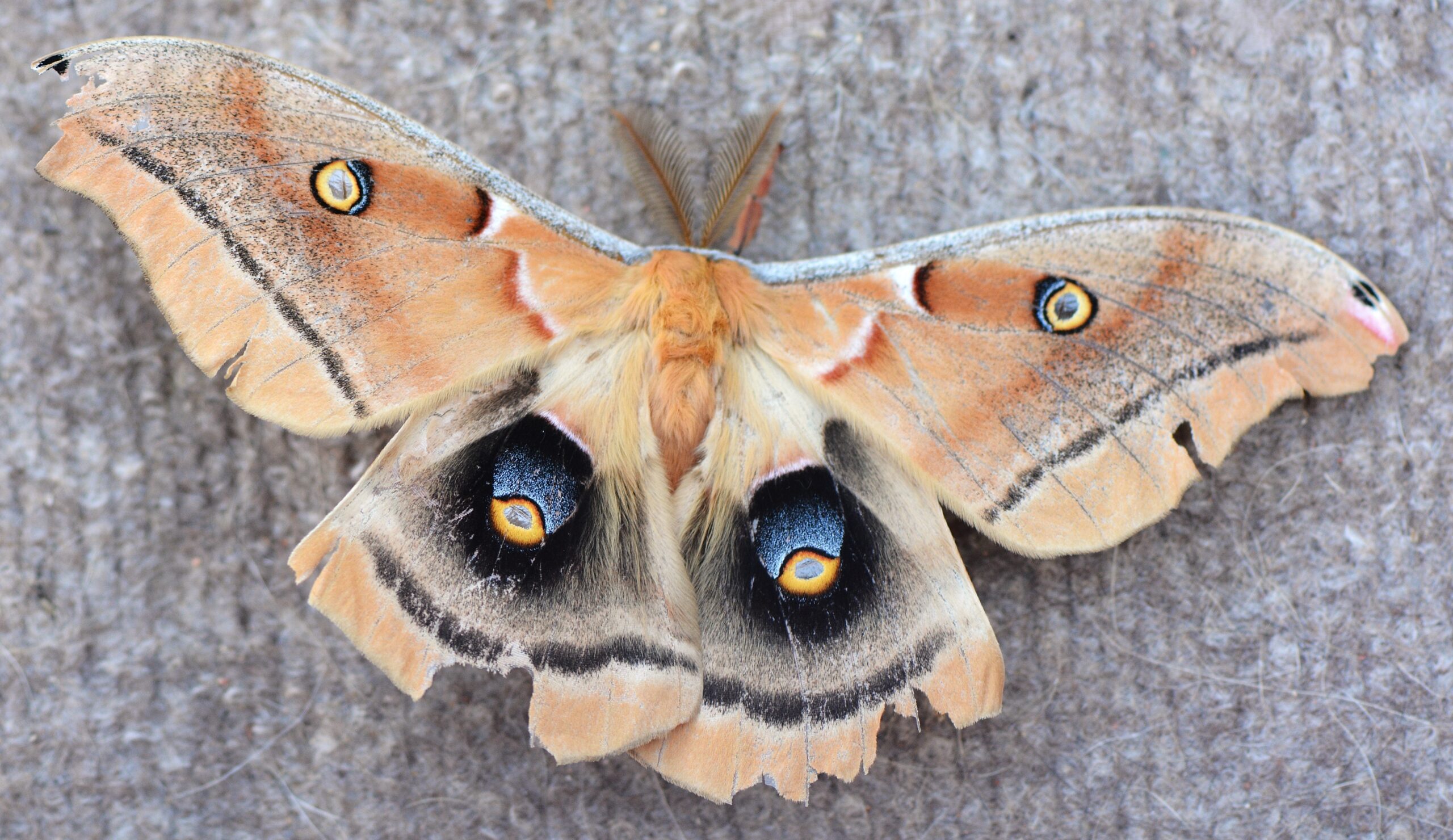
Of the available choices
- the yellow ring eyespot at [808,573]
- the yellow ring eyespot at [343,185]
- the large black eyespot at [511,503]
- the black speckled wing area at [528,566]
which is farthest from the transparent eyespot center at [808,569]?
the yellow ring eyespot at [343,185]

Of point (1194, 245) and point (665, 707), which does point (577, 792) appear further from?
point (1194, 245)

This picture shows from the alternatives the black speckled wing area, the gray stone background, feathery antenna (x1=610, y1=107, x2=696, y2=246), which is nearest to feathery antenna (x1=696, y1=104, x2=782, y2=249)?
feathery antenna (x1=610, y1=107, x2=696, y2=246)

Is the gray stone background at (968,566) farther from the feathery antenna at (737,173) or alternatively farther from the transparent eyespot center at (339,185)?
the transparent eyespot center at (339,185)

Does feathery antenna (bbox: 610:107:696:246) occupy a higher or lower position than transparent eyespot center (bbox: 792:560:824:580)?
higher

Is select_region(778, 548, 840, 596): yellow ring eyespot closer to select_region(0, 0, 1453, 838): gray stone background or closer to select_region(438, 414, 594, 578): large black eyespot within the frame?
select_region(438, 414, 594, 578): large black eyespot

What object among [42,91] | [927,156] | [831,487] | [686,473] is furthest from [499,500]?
[42,91]

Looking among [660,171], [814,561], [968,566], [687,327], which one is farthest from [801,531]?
[660,171]
